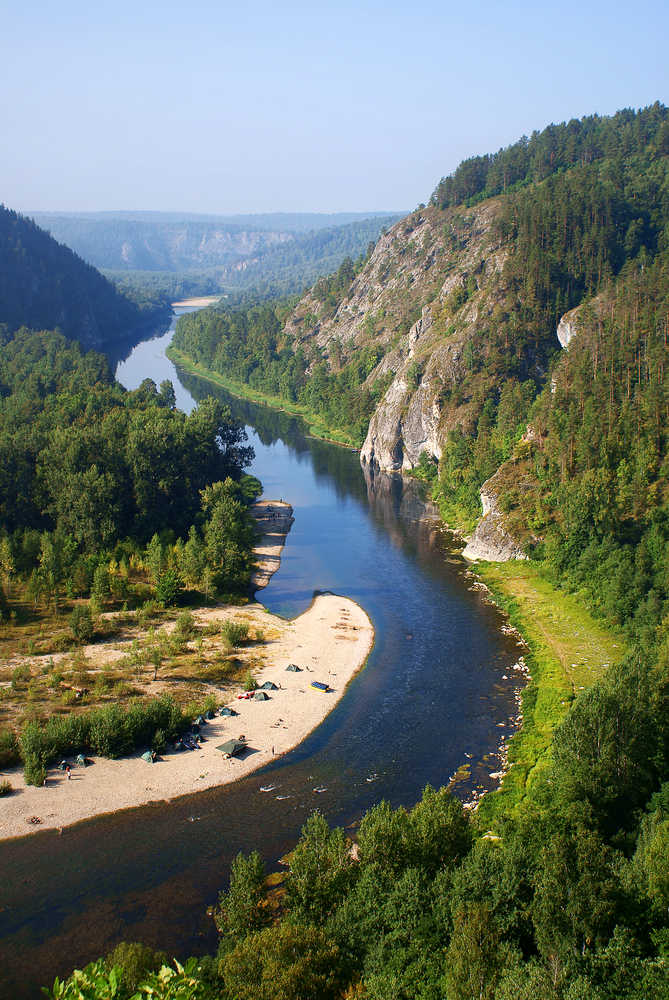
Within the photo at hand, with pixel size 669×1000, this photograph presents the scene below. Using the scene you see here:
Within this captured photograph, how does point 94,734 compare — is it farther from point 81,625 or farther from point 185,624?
point 185,624

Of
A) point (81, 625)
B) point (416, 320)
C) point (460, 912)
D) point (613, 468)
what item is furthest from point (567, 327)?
point (460, 912)

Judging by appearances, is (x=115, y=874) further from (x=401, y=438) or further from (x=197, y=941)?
(x=401, y=438)

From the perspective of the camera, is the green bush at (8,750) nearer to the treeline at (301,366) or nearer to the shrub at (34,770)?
the shrub at (34,770)

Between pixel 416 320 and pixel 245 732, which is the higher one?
pixel 416 320

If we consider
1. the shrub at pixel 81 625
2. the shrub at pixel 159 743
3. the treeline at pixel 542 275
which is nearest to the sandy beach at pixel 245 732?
the shrub at pixel 159 743

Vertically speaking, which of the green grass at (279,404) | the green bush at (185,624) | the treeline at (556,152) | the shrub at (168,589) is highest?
the treeline at (556,152)
